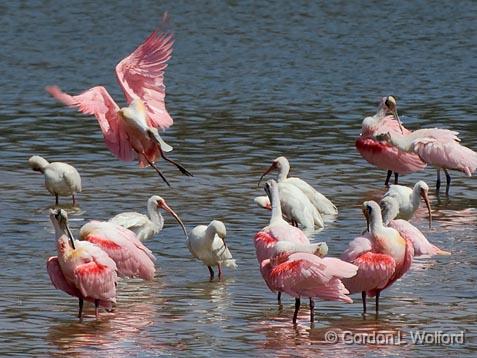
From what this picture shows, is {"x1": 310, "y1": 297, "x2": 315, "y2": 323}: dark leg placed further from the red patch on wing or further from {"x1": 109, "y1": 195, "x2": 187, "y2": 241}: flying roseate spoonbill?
{"x1": 109, "y1": 195, "x2": 187, "y2": 241}: flying roseate spoonbill

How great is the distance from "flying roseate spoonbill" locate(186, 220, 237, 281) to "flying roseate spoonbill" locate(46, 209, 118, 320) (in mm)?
1331

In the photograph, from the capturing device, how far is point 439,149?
55.0 ft

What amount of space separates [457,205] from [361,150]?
2079mm

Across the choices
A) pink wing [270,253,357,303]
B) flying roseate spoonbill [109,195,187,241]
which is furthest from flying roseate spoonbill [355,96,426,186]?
pink wing [270,253,357,303]

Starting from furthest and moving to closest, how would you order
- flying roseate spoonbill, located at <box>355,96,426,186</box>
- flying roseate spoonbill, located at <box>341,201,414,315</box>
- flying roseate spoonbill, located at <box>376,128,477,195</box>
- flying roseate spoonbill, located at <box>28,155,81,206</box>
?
flying roseate spoonbill, located at <box>355,96,426,186</box>, flying roseate spoonbill, located at <box>376,128,477,195</box>, flying roseate spoonbill, located at <box>28,155,81,206</box>, flying roseate spoonbill, located at <box>341,201,414,315</box>

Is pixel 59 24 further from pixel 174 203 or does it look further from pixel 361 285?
pixel 361 285

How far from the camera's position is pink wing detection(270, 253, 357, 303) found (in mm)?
10547

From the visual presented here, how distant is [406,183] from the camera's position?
17625 mm

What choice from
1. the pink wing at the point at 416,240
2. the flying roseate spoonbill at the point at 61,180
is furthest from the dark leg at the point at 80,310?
the flying roseate spoonbill at the point at 61,180

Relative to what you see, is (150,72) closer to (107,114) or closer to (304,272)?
(107,114)

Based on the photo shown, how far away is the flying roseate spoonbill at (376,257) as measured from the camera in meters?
10.9

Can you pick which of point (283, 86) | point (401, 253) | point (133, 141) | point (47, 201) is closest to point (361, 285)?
point (401, 253)

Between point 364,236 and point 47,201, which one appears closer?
point 364,236

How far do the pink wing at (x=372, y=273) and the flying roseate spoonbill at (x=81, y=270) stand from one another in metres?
1.71
